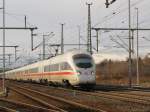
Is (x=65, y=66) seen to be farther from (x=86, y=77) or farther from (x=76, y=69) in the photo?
(x=86, y=77)

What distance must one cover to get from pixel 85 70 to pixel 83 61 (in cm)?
87

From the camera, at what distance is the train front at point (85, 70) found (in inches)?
1415

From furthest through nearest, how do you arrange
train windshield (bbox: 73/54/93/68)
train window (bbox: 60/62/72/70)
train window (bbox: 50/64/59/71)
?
1. train window (bbox: 50/64/59/71)
2. train window (bbox: 60/62/72/70)
3. train windshield (bbox: 73/54/93/68)

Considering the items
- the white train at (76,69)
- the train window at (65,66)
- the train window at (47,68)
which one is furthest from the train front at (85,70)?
the train window at (47,68)

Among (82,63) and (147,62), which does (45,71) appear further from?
(147,62)

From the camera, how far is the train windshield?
36.5 meters

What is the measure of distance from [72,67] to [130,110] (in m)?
17.6

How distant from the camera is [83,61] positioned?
3672cm

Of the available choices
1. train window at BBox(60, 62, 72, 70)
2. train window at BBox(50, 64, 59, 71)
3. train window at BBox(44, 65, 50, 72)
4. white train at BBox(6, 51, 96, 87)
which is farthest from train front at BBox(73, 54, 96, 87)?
train window at BBox(44, 65, 50, 72)

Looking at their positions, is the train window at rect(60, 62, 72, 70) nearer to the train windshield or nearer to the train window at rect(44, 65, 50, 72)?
the train windshield

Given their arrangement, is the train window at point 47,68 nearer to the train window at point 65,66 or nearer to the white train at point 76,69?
the white train at point 76,69

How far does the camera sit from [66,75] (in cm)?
3838

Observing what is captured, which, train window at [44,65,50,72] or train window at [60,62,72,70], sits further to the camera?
train window at [44,65,50,72]

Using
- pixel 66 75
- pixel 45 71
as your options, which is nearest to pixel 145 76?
pixel 45 71
